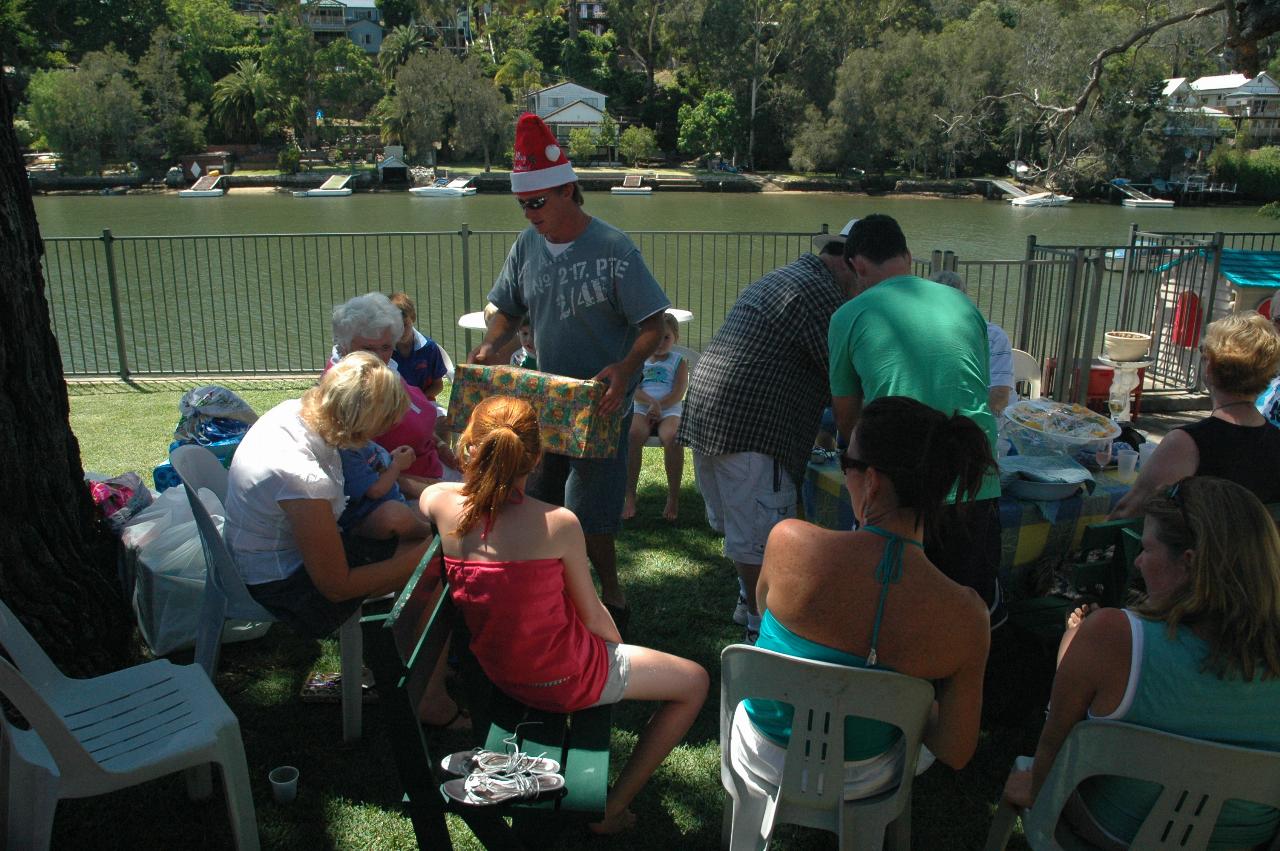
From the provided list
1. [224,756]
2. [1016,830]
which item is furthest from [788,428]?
[224,756]

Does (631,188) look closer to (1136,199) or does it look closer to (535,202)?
(1136,199)

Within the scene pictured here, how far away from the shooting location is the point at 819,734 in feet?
6.85

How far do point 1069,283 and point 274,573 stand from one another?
20.6ft

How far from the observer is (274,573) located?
2936 millimetres

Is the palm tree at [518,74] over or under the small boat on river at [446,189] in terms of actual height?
over

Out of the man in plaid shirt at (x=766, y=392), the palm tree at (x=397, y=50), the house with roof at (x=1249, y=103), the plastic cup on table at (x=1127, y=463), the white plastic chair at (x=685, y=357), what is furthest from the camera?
the palm tree at (x=397, y=50)

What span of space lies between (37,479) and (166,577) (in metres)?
0.58

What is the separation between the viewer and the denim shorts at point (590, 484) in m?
3.69

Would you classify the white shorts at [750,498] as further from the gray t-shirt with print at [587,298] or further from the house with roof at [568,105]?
the house with roof at [568,105]

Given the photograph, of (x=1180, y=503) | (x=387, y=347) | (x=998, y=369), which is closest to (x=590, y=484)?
(x=387, y=347)

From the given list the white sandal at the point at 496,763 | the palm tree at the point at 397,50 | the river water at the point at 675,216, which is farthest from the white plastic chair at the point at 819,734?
the palm tree at the point at 397,50

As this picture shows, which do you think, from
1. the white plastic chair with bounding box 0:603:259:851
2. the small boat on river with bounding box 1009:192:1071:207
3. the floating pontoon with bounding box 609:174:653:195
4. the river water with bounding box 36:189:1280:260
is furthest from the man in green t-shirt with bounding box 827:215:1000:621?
the floating pontoon with bounding box 609:174:653:195

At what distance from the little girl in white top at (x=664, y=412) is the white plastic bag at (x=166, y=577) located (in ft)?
7.58

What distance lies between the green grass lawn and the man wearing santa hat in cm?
50
